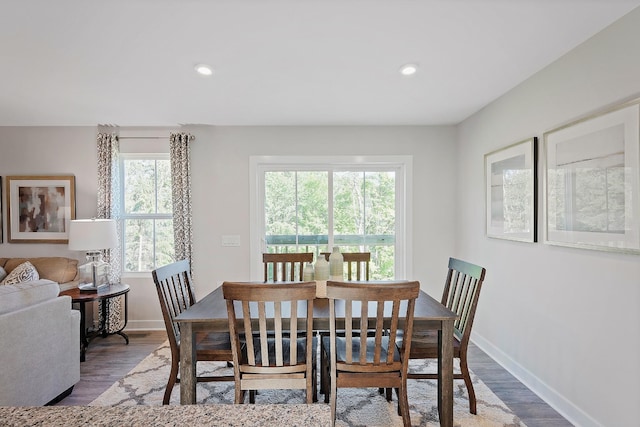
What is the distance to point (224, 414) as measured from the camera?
768 mm

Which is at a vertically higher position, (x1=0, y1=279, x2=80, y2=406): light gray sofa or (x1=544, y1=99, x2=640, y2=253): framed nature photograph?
(x1=544, y1=99, x2=640, y2=253): framed nature photograph

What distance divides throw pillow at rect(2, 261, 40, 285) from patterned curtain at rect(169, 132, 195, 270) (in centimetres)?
141

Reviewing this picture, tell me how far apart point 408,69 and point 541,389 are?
8.43 ft

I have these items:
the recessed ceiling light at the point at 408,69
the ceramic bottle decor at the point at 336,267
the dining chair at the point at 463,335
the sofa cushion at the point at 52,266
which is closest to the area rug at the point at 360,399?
the dining chair at the point at 463,335

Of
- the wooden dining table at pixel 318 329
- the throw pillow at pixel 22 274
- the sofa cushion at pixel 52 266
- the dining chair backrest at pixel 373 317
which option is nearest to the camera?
the dining chair backrest at pixel 373 317

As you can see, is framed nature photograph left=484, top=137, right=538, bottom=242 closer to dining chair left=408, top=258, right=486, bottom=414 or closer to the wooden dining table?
dining chair left=408, top=258, right=486, bottom=414

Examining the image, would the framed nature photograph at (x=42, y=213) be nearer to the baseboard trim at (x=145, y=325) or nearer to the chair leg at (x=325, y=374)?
the baseboard trim at (x=145, y=325)

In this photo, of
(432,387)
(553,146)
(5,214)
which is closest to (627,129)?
(553,146)

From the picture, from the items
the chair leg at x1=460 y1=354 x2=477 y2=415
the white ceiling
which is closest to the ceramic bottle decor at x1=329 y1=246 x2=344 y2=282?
the chair leg at x1=460 y1=354 x2=477 y2=415

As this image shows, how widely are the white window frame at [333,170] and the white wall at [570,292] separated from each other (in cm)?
92

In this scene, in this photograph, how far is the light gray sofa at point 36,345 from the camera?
205 centimetres

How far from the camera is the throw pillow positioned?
348cm

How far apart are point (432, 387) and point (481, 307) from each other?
119 cm

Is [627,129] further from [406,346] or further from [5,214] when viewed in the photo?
[5,214]
